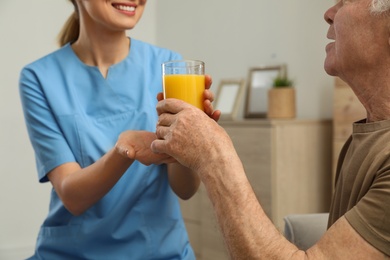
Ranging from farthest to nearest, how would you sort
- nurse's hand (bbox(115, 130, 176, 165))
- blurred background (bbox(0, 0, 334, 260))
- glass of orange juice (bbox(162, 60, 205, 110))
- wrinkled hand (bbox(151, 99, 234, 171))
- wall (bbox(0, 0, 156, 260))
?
wall (bbox(0, 0, 156, 260))
blurred background (bbox(0, 0, 334, 260))
nurse's hand (bbox(115, 130, 176, 165))
glass of orange juice (bbox(162, 60, 205, 110))
wrinkled hand (bbox(151, 99, 234, 171))

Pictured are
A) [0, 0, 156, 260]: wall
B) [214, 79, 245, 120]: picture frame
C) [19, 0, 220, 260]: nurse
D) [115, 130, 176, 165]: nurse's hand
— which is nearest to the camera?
[115, 130, 176, 165]: nurse's hand

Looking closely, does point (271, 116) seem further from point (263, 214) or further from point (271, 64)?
point (263, 214)

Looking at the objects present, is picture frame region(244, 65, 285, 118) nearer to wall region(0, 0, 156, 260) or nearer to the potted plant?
the potted plant

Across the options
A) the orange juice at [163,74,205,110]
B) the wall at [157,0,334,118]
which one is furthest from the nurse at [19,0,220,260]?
the wall at [157,0,334,118]

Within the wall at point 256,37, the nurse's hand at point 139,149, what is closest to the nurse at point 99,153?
the nurse's hand at point 139,149

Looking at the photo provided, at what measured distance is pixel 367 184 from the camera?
1084 mm

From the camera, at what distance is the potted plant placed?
3.52 m

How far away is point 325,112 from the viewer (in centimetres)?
363

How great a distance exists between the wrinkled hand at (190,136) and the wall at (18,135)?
318 cm

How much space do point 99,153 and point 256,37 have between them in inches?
102

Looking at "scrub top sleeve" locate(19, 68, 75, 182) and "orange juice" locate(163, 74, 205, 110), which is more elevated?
"orange juice" locate(163, 74, 205, 110)

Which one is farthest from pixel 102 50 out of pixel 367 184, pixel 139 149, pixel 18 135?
pixel 18 135

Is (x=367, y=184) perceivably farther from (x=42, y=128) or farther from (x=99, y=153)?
(x=42, y=128)

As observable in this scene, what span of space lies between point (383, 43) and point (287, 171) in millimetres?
2234
